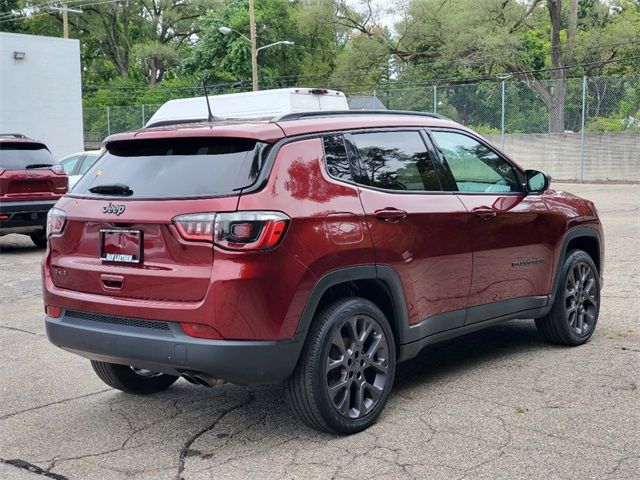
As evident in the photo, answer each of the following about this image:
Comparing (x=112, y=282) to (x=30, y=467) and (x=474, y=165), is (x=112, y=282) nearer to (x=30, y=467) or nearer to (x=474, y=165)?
(x=30, y=467)

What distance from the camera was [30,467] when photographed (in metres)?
4.21

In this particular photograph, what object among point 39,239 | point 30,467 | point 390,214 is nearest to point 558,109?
point 39,239

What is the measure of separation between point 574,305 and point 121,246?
3.65 meters

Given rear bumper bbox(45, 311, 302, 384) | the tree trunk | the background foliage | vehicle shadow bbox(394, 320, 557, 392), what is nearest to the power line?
the background foliage

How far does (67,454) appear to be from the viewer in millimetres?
4383

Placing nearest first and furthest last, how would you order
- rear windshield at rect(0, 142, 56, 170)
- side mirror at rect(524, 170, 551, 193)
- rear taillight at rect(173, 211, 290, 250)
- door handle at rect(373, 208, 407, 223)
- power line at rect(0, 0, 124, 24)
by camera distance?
rear taillight at rect(173, 211, 290, 250), door handle at rect(373, 208, 407, 223), side mirror at rect(524, 170, 551, 193), rear windshield at rect(0, 142, 56, 170), power line at rect(0, 0, 124, 24)

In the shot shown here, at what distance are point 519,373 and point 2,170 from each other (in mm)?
9699

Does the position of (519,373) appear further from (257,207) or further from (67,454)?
(67,454)

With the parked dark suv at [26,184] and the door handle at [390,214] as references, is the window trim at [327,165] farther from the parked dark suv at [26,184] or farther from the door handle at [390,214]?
the parked dark suv at [26,184]

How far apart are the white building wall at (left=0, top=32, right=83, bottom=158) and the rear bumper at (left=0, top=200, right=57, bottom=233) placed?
594 inches

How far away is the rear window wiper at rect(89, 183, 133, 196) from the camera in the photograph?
4.49 meters

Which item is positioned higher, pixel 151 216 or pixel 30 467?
pixel 151 216

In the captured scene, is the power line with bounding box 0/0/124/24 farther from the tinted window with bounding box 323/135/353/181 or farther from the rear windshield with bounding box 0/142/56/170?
the tinted window with bounding box 323/135/353/181

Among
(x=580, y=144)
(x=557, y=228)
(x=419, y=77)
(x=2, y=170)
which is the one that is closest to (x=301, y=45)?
(x=419, y=77)
